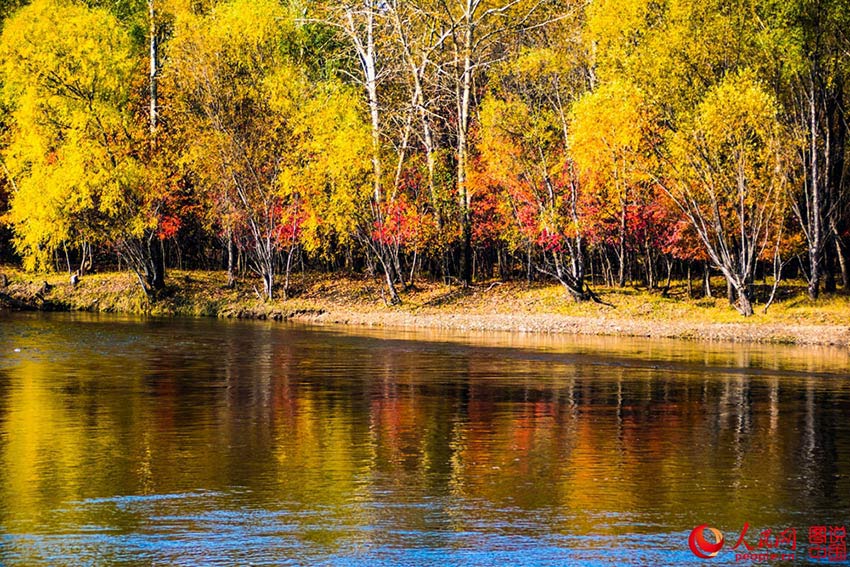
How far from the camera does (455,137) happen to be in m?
64.1

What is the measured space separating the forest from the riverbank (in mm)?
1334

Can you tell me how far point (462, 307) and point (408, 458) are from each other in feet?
124

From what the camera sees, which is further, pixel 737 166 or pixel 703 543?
pixel 737 166

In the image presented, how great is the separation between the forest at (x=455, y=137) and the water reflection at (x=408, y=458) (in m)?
15.3

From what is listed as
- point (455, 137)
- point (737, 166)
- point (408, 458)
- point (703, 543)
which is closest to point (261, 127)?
point (455, 137)

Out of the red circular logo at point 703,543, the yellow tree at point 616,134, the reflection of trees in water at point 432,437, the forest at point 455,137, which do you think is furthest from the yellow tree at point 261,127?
the red circular logo at point 703,543

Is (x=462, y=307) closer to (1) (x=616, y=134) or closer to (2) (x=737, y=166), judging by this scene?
(1) (x=616, y=134)

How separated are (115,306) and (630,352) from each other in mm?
33666

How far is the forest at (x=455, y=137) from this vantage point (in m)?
48.0

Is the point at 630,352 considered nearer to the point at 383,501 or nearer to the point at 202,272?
the point at 383,501

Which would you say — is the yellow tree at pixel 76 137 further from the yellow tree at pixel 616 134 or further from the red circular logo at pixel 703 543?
the red circular logo at pixel 703 543

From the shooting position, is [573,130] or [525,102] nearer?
[573,130]

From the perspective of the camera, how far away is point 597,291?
56.2 meters

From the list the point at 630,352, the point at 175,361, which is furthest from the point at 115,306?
the point at 630,352
